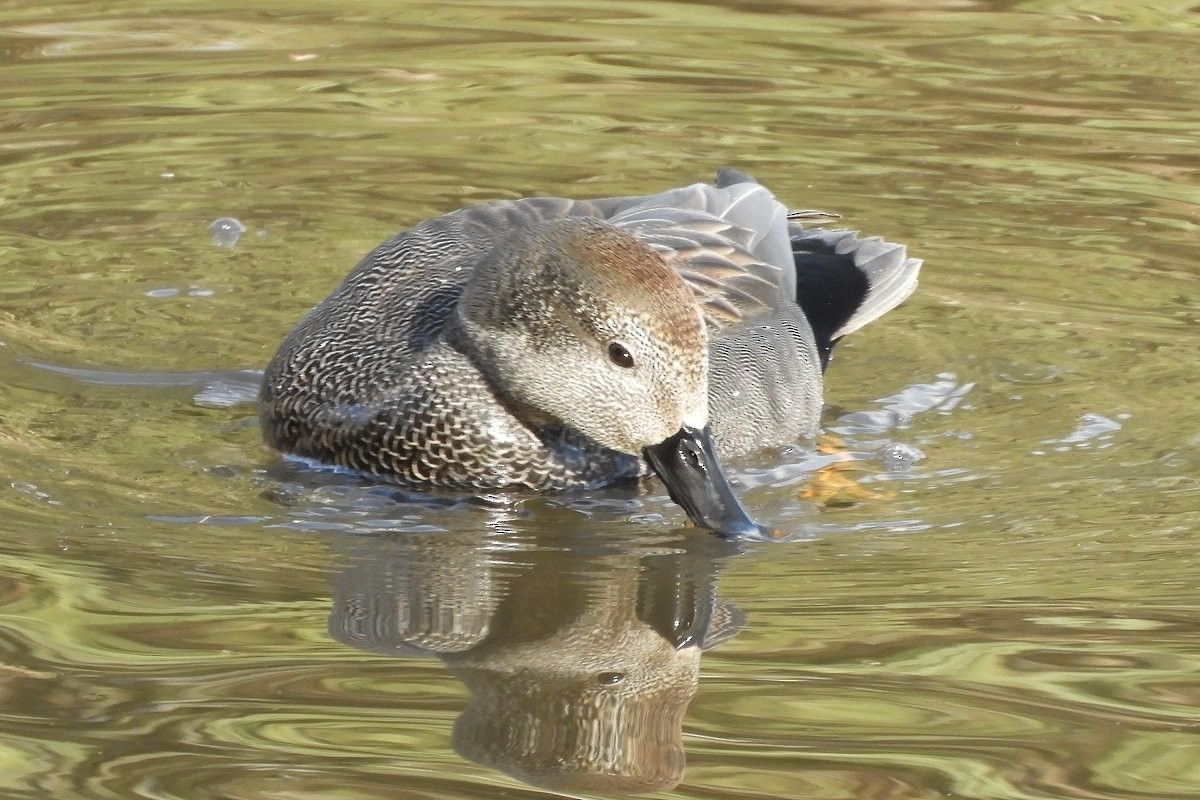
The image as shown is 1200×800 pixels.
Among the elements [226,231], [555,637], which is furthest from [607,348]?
[226,231]

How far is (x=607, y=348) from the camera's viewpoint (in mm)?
5562

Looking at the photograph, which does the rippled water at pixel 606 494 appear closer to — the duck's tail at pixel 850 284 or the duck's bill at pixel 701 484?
the duck's bill at pixel 701 484

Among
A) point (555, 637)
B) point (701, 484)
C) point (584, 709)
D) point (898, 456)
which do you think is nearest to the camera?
point (584, 709)

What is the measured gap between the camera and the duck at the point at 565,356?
5.48 metres

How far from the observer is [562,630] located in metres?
4.66

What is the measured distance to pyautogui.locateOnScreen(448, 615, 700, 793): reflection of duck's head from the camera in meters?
3.81

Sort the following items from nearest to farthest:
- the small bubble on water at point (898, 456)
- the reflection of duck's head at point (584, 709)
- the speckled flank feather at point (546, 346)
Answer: the reflection of duck's head at point (584, 709) < the speckled flank feather at point (546, 346) < the small bubble on water at point (898, 456)

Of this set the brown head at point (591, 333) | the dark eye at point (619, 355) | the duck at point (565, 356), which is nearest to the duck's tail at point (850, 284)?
the duck at point (565, 356)

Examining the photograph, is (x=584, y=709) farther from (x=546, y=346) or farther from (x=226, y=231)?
(x=226, y=231)

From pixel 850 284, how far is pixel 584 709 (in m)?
3.71

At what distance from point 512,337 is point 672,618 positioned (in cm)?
135

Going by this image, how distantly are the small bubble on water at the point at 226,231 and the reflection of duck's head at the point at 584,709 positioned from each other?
4.34 meters

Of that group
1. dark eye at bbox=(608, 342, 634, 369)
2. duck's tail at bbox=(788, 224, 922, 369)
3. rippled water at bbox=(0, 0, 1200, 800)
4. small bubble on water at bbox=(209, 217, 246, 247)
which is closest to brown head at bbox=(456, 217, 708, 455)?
dark eye at bbox=(608, 342, 634, 369)

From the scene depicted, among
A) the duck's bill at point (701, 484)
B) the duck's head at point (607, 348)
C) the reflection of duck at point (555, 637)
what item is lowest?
the reflection of duck at point (555, 637)
